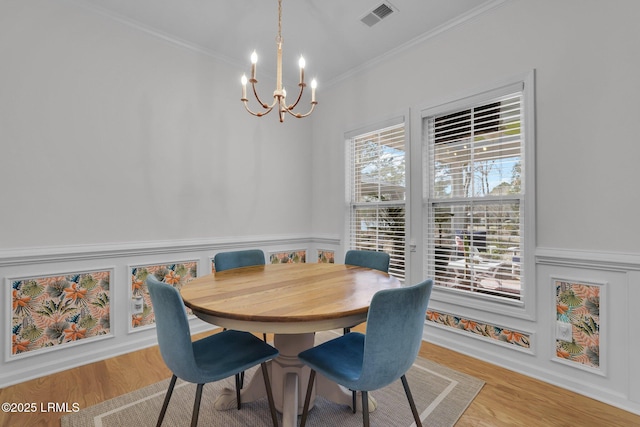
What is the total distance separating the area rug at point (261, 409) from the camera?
171 centimetres

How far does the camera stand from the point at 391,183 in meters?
3.17

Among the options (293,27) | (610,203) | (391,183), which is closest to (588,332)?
(610,203)

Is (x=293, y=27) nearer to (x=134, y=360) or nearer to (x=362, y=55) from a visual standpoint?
(x=362, y=55)

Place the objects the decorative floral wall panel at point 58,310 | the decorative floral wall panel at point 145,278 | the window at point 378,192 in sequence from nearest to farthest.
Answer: the decorative floral wall panel at point 58,310
the decorative floral wall panel at point 145,278
the window at point 378,192

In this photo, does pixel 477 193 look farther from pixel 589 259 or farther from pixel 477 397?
pixel 477 397

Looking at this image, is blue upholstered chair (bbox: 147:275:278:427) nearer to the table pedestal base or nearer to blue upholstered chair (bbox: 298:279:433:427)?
the table pedestal base

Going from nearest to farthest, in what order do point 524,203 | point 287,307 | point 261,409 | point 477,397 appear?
1. point 287,307
2. point 261,409
3. point 477,397
4. point 524,203

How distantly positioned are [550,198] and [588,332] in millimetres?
891

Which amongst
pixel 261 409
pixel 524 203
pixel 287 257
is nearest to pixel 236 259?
pixel 261 409

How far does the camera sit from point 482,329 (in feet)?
8.00

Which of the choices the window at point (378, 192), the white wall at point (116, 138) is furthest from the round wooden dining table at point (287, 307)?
the white wall at point (116, 138)

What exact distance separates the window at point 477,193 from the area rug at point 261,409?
0.83 m

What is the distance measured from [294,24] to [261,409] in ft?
9.57

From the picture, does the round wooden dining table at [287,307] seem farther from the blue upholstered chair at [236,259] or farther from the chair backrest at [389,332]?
the blue upholstered chair at [236,259]
